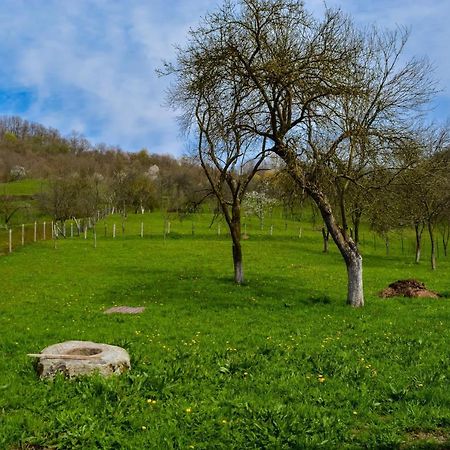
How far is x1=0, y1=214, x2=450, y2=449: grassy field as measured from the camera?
698 cm

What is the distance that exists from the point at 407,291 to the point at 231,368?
531 inches

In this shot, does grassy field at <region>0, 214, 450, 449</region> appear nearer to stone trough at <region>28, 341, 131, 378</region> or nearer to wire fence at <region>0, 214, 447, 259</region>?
stone trough at <region>28, 341, 131, 378</region>

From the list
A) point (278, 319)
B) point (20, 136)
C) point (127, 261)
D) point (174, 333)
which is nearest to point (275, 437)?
point (174, 333)

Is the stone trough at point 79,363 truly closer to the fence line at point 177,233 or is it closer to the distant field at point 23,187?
the fence line at point 177,233

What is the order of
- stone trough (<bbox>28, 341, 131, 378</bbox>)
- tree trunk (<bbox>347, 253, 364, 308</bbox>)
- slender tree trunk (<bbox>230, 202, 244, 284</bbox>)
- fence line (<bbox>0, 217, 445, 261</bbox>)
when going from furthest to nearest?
fence line (<bbox>0, 217, 445, 261</bbox>)
slender tree trunk (<bbox>230, 202, 244, 284</bbox>)
tree trunk (<bbox>347, 253, 364, 308</bbox>)
stone trough (<bbox>28, 341, 131, 378</bbox>)

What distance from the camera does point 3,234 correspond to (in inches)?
2092

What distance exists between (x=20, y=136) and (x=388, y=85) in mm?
171784

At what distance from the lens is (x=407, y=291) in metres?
21.0

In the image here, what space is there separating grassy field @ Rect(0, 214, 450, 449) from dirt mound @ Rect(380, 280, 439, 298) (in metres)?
→ 0.82

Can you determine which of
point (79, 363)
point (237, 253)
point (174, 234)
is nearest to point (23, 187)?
point (174, 234)

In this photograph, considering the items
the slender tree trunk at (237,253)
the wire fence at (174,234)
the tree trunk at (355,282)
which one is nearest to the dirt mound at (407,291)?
the tree trunk at (355,282)

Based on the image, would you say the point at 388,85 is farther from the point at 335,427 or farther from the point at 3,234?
the point at 3,234

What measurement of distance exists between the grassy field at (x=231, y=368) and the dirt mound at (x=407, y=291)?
0.82 m

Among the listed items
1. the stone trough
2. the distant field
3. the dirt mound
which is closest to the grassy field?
the stone trough
